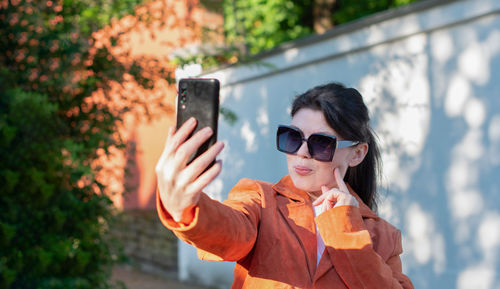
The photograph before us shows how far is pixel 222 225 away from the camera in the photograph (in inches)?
54.7

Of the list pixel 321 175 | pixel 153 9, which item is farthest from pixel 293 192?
pixel 153 9

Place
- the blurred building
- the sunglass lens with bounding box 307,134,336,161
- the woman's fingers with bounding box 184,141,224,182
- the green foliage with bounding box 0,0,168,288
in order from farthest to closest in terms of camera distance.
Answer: the blurred building < the green foliage with bounding box 0,0,168,288 < the sunglass lens with bounding box 307,134,336,161 < the woman's fingers with bounding box 184,141,224,182

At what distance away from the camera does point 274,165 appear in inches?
257

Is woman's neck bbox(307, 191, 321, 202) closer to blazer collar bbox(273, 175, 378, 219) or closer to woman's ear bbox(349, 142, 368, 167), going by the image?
blazer collar bbox(273, 175, 378, 219)

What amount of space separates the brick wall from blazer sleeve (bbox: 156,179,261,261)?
771cm

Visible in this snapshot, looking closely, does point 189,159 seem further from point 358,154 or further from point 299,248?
point 358,154

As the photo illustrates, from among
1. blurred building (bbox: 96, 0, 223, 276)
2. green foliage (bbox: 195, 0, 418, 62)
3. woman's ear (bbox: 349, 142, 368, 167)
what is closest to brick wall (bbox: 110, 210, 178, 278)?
blurred building (bbox: 96, 0, 223, 276)

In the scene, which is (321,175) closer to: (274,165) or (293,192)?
(293,192)

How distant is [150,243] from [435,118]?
662 cm

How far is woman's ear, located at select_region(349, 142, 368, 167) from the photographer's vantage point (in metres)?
2.01

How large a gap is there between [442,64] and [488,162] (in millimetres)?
919

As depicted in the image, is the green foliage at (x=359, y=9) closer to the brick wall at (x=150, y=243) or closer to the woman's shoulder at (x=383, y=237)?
the brick wall at (x=150, y=243)

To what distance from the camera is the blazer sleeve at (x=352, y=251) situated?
1.64 metres

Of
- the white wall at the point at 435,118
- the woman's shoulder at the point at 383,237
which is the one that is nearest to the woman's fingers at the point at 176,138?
the woman's shoulder at the point at 383,237
